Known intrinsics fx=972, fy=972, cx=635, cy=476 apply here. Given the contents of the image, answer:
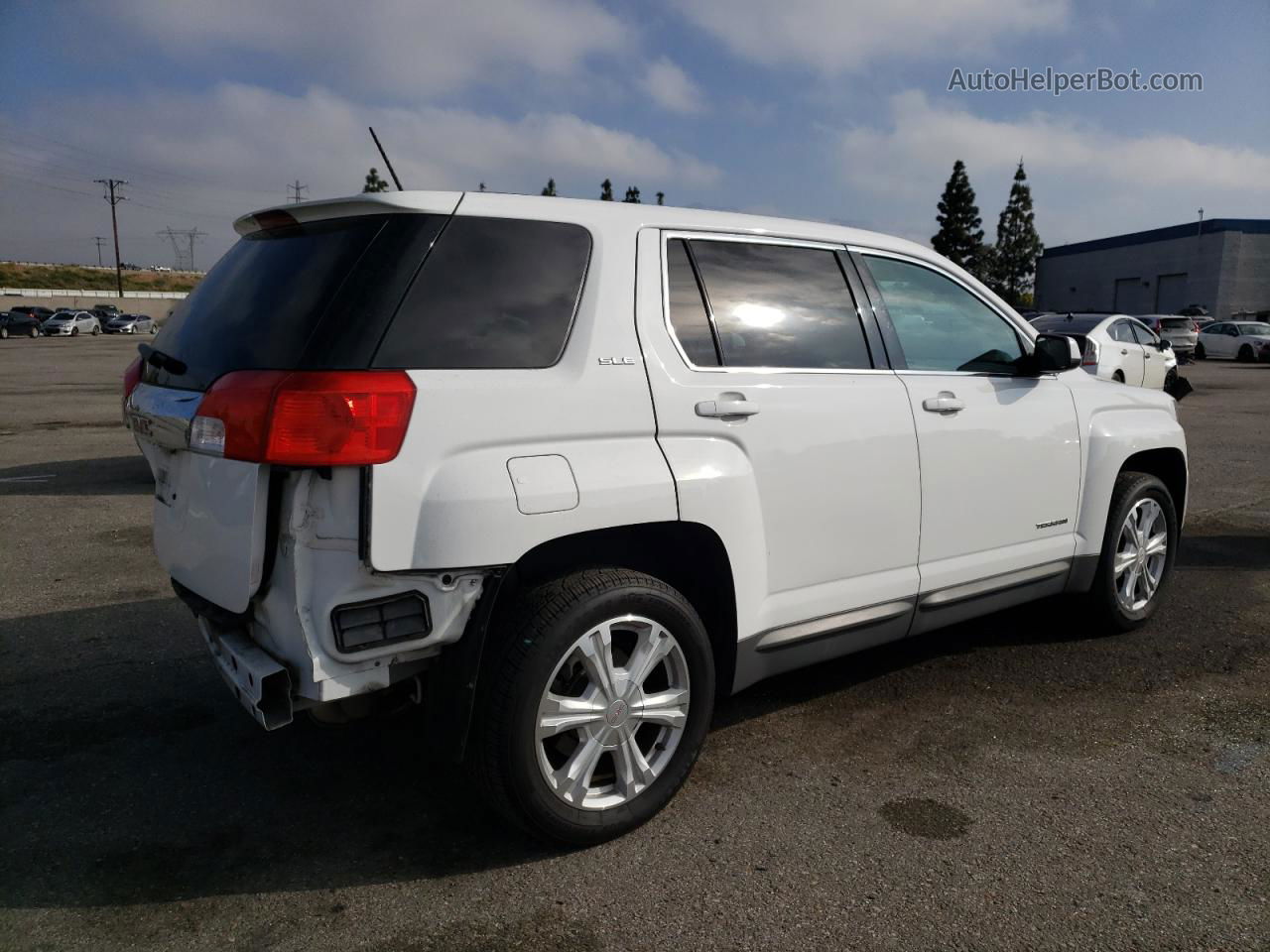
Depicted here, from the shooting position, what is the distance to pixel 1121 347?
15117mm

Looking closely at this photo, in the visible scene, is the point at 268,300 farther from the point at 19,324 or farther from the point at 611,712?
the point at 19,324

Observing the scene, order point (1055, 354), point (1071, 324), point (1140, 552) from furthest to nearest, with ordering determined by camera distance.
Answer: point (1071, 324)
point (1140, 552)
point (1055, 354)

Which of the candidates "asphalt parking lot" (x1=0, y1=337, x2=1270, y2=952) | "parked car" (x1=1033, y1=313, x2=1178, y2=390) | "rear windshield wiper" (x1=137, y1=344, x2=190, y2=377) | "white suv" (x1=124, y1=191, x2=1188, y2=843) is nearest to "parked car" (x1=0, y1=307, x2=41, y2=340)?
"parked car" (x1=1033, y1=313, x2=1178, y2=390)

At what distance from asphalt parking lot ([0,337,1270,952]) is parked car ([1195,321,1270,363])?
3397 cm

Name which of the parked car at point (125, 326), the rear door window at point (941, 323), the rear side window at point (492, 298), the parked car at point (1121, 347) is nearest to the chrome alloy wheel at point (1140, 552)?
the rear door window at point (941, 323)

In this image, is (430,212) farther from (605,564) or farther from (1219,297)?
(1219,297)

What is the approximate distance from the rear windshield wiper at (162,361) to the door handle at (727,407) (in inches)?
61.6

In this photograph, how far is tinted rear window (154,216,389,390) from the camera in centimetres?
261

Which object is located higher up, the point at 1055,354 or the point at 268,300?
the point at 268,300

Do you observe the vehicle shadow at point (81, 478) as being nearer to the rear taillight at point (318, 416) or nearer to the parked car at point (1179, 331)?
the rear taillight at point (318, 416)

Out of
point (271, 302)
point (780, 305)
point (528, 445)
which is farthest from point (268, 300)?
point (780, 305)

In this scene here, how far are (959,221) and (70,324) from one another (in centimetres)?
5897

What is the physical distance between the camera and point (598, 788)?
294 cm

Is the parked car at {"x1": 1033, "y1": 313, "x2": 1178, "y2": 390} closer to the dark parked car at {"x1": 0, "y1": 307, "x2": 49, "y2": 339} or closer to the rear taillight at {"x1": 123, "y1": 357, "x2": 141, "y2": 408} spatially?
the rear taillight at {"x1": 123, "y1": 357, "x2": 141, "y2": 408}
